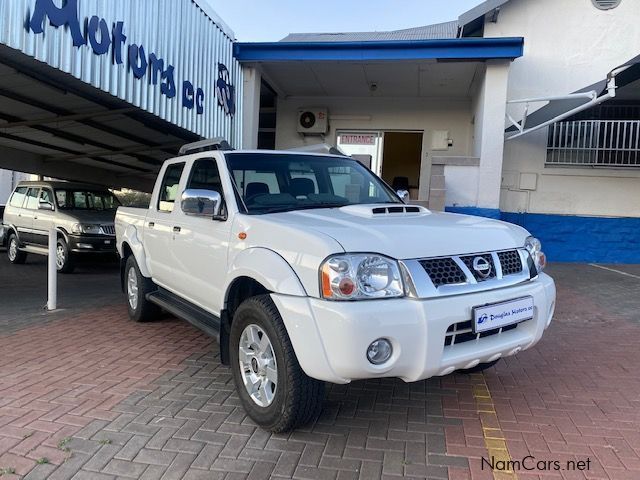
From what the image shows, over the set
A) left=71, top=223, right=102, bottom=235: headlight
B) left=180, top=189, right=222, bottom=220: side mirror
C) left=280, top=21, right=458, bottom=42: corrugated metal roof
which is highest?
left=280, top=21, right=458, bottom=42: corrugated metal roof

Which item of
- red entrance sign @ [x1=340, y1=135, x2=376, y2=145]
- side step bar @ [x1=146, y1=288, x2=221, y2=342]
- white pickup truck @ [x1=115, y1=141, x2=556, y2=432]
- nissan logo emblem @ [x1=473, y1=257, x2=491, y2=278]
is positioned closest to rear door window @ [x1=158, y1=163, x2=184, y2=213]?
white pickup truck @ [x1=115, y1=141, x2=556, y2=432]

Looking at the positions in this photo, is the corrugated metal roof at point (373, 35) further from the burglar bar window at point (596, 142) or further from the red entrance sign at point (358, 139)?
the burglar bar window at point (596, 142)

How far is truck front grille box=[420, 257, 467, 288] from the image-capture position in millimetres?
2914

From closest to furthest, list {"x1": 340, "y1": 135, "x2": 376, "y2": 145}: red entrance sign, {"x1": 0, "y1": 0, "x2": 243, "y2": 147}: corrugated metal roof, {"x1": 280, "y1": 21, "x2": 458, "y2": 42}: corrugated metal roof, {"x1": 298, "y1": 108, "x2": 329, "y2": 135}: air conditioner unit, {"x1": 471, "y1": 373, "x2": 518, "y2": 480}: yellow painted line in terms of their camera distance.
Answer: {"x1": 471, "y1": 373, "x2": 518, "y2": 480}: yellow painted line, {"x1": 0, "y1": 0, "x2": 243, "y2": 147}: corrugated metal roof, {"x1": 298, "y1": 108, "x2": 329, "y2": 135}: air conditioner unit, {"x1": 340, "y1": 135, "x2": 376, "y2": 145}: red entrance sign, {"x1": 280, "y1": 21, "x2": 458, "y2": 42}: corrugated metal roof

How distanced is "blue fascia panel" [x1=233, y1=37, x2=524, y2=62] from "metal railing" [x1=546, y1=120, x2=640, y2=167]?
2.65 meters

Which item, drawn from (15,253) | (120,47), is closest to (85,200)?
(15,253)

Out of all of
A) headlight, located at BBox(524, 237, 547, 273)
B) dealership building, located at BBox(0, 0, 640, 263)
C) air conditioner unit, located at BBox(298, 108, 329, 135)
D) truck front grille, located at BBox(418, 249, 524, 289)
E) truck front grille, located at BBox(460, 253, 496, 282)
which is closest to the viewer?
truck front grille, located at BBox(418, 249, 524, 289)

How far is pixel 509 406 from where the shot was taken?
3.69 metres

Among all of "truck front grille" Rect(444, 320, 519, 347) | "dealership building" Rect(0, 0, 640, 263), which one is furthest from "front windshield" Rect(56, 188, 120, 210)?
"truck front grille" Rect(444, 320, 519, 347)

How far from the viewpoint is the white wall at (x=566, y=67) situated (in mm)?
11086

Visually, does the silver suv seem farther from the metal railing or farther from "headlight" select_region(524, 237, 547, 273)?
the metal railing

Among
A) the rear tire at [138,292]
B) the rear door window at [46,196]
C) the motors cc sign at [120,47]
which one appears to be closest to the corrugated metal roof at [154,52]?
the motors cc sign at [120,47]

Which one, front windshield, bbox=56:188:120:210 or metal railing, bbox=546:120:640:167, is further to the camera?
front windshield, bbox=56:188:120:210

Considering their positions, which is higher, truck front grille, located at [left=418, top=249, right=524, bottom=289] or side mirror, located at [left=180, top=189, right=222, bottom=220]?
side mirror, located at [left=180, top=189, right=222, bottom=220]
